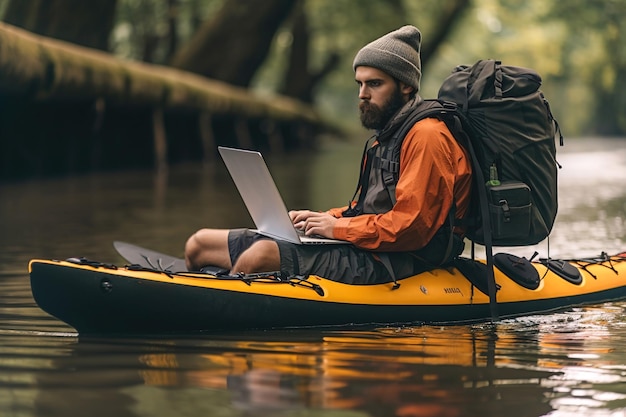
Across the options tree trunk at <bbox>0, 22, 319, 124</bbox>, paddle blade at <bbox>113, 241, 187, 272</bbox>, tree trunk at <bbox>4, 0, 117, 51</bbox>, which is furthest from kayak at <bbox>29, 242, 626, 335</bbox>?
tree trunk at <bbox>4, 0, 117, 51</bbox>

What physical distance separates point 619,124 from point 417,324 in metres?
58.9

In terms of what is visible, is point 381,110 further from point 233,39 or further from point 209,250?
point 233,39

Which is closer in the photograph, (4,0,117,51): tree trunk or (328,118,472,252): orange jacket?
(328,118,472,252): orange jacket

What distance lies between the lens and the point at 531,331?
18.9ft

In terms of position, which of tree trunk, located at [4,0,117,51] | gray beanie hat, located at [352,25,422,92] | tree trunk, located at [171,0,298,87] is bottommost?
gray beanie hat, located at [352,25,422,92]

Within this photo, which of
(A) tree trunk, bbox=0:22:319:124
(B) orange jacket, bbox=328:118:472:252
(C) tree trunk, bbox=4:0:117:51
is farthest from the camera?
(C) tree trunk, bbox=4:0:117:51

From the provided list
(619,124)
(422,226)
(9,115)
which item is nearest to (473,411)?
(422,226)

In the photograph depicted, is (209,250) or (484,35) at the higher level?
(484,35)

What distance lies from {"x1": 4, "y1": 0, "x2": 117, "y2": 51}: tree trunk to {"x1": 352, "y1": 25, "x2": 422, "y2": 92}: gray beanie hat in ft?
45.6

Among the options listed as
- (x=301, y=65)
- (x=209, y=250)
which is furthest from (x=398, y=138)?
(x=301, y=65)

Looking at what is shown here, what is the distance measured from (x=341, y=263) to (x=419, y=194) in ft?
1.76

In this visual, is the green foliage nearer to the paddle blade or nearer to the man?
the paddle blade

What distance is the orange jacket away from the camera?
554 cm

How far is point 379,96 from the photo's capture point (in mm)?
5852
